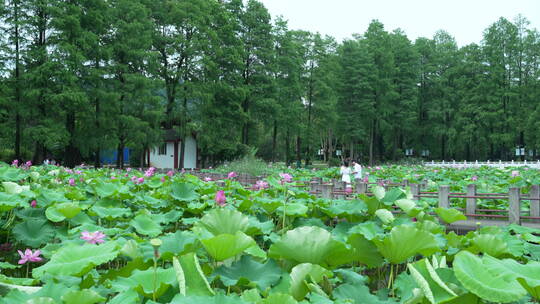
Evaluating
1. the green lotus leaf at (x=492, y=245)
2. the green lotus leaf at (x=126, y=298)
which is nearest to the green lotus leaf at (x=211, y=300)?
the green lotus leaf at (x=126, y=298)

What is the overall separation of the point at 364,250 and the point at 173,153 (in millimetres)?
28080

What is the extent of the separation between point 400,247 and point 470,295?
60 cm

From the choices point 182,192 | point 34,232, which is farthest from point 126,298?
point 182,192

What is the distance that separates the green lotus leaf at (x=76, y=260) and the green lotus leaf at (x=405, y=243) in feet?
3.70

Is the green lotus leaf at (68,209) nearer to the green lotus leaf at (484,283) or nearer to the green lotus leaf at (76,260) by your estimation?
the green lotus leaf at (76,260)

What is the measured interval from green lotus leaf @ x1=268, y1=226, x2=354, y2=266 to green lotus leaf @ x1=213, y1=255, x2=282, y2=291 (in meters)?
0.08

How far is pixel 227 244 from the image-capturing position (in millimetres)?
1687

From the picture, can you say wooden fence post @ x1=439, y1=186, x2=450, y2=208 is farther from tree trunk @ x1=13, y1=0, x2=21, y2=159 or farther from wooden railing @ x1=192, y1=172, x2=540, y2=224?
tree trunk @ x1=13, y1=0, x2=21, y2=159

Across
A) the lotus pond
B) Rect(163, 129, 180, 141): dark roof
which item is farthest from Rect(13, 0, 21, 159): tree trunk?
the lotus pond

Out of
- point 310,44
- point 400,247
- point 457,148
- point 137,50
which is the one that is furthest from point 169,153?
point 400,247

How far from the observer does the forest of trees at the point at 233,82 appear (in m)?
18.8

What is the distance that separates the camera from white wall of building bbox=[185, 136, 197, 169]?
29125 millimetres

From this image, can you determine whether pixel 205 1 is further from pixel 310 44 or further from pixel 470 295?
pixel 470 295

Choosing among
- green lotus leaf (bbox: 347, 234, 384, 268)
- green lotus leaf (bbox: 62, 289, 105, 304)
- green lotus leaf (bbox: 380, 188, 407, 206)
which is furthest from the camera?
green lotus leaf (bbox: 380, 188, 407, 206)
